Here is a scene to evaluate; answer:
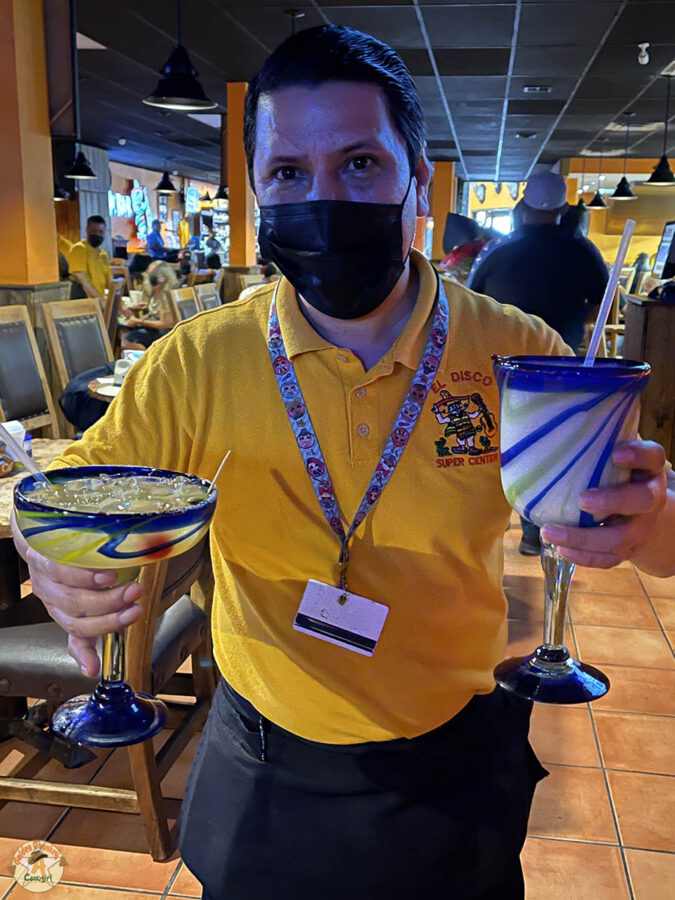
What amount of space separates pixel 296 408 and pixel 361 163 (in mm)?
303

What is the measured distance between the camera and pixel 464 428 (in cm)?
102

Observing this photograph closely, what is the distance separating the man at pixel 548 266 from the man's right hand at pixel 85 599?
3313 mm

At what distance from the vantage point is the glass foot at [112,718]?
0.82 m

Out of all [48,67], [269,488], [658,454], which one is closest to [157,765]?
[269,488]

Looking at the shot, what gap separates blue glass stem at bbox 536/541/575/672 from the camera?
0.79m

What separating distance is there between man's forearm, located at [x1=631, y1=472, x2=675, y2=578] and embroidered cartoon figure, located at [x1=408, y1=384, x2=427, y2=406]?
0.30m

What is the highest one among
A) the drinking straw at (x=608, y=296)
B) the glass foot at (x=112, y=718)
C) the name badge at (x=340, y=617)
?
the drinking straw at (x=608, y=296)

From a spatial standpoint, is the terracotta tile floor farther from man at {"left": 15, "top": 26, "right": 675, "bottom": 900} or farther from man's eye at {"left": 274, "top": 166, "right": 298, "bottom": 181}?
man's eye at {"left": 274, "top": 166, "right": 298, "bottom": 181}

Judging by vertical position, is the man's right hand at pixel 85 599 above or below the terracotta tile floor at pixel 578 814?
above

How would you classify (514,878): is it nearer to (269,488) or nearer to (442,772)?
(442,772)

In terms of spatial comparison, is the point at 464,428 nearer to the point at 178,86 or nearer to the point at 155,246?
the point at 178,86

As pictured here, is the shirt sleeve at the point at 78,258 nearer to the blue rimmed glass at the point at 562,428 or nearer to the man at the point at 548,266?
the man at the point at 548,266

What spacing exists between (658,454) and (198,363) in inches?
22.6

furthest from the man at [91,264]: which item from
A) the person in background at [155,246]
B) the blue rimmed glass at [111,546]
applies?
the blue rimmed glass at [111,546]
